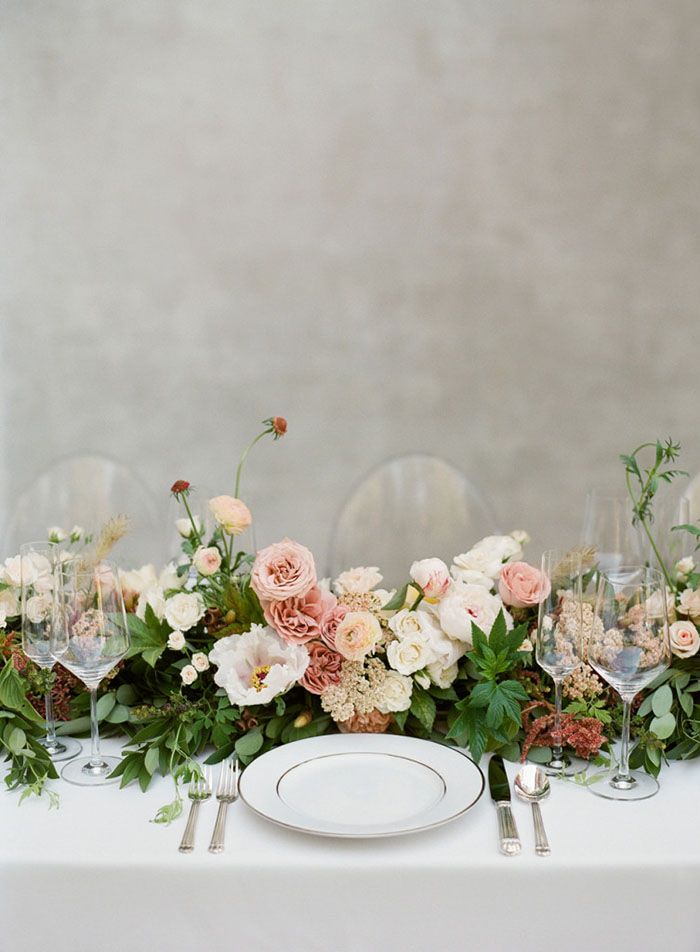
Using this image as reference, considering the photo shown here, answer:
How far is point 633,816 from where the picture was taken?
0.95 meters

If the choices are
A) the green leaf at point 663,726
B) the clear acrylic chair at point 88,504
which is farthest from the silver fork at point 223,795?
the clear acrylic chair at point 88,504

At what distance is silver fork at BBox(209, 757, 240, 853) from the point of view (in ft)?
2.92

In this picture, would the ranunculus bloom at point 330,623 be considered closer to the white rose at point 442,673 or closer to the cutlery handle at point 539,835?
the white rose at point 442,673

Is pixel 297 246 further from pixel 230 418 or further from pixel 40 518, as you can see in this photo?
pixel 40 518

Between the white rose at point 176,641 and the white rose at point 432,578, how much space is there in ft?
0.97

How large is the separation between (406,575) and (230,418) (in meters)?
0.69

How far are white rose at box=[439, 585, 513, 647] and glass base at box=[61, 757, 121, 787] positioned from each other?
0.42 metres

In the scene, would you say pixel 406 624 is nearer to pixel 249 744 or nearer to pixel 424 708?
pixel 424 708

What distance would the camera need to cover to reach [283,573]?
3.55 feet

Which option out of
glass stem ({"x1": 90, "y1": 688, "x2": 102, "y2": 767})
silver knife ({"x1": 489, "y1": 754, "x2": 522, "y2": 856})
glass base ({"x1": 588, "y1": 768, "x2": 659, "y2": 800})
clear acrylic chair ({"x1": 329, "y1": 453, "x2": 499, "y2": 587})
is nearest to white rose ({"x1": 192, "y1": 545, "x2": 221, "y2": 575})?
glass stem ({"x1": 90, "y1": 688, "x2": 102, "y2": 767})

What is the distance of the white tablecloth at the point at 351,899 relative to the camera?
0.86 m

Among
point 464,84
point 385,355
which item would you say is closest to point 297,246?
point 385,355

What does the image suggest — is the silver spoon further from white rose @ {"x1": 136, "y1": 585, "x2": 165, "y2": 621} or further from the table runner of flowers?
white rose @ {"x1": 136, "y1": 585, "x2": 165, "y2": 621}

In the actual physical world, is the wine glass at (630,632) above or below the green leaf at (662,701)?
above
